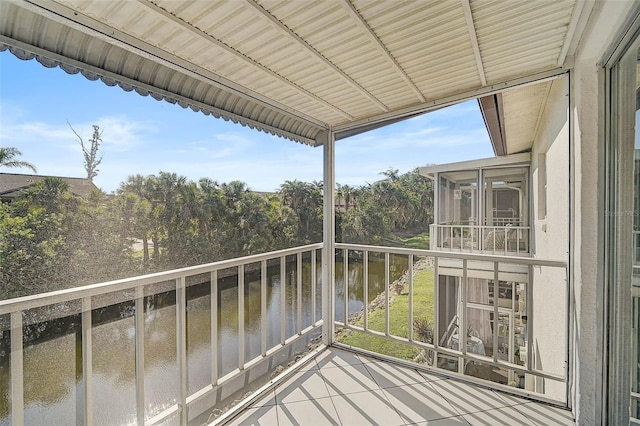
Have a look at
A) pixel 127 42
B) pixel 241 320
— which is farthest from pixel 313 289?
pixel 127 42

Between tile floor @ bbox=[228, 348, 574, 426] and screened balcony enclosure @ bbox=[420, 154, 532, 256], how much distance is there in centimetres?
184

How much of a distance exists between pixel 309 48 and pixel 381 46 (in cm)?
46

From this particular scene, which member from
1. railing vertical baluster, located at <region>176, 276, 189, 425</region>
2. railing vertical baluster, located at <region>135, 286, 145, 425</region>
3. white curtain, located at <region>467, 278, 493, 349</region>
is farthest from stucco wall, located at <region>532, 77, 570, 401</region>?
railing vertical baluster, located at <region>135, 286, 145, 425</region>

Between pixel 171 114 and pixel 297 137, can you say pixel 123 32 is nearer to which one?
pixel 297 137

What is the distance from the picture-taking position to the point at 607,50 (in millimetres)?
1606

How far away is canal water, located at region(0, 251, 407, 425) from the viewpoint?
149cm

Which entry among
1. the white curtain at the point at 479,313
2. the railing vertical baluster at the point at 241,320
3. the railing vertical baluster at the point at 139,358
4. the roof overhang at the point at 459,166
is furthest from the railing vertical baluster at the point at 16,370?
the white curtain at the point at 479,313

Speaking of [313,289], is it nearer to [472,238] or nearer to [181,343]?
[181,343]

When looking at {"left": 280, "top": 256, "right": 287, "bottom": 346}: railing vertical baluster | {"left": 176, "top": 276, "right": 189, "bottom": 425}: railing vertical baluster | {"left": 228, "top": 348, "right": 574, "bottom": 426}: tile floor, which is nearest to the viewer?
{"left": 176, "top": 276, "right": 189, "bottom": 425}: railing vertical baluster

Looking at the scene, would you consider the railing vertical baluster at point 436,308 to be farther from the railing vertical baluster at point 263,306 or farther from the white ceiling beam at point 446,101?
the railing vertical baluster at point 263,306

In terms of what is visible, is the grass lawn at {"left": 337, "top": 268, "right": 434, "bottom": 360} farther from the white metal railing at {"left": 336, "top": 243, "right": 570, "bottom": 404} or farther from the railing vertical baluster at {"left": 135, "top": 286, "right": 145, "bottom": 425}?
the railing vertical baluster at {"left": 135, "top": 286, "right": 145, "bottom": 425}

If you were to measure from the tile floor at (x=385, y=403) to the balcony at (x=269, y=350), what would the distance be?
0.01m

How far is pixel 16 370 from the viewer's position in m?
1.31

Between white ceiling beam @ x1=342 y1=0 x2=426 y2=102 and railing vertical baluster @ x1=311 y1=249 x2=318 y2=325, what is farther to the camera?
railing vertical baluster @ x1=311 y1=249 x2=318 y2=325
